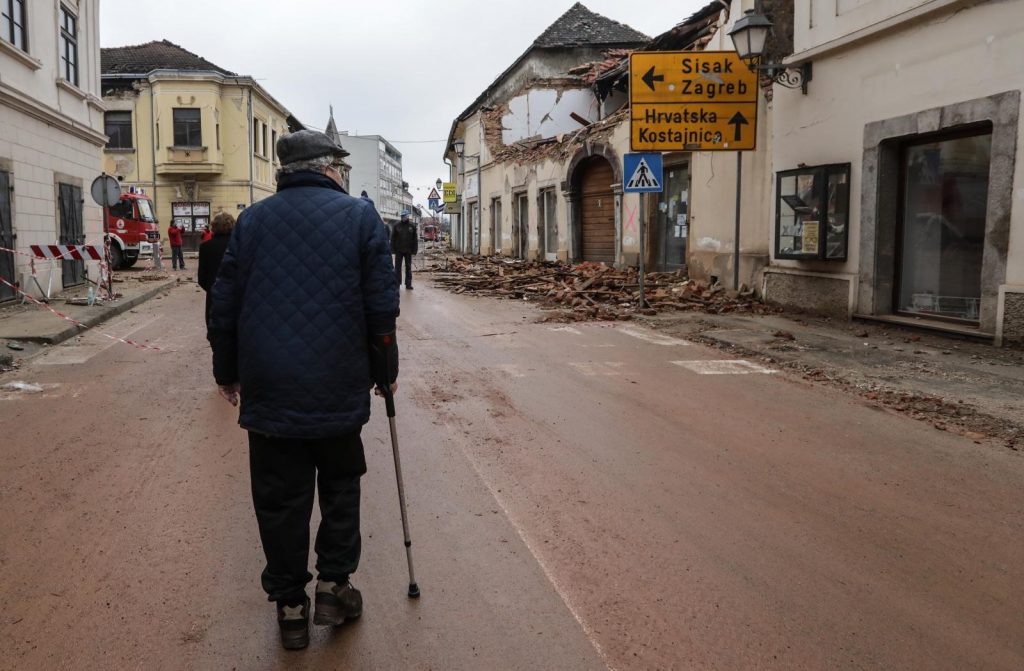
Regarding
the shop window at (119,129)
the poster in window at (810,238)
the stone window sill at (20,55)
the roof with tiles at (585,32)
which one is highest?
the roof with tiles at (585,32)

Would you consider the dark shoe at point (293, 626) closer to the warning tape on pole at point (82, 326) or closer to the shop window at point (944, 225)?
the warning tape on pole at point (82, 326)

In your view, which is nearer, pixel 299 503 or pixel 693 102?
pixel 299 503

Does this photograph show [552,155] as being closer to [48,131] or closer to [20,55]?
[48,131]

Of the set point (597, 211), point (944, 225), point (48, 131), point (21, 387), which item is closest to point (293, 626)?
point (21, 387)

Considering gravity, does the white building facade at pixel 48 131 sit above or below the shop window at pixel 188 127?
below

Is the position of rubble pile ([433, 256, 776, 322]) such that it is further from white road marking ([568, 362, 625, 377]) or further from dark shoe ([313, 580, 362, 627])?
dark shoe ([313, 580, 362, 627])

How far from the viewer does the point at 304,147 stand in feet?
10.1

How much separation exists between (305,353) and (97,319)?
469 inches

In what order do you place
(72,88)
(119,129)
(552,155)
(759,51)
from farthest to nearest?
1. (119,129)
2. (552,155)
3. (72,88)
4. (759,51)

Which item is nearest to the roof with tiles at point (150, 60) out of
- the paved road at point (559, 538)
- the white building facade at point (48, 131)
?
the white building facade at point (48, 131)

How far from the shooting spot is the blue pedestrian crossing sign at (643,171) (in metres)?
13.6

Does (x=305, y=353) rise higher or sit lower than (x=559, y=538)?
higher

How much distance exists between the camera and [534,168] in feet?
96.5

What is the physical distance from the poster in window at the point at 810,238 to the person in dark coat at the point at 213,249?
8.56 metres
